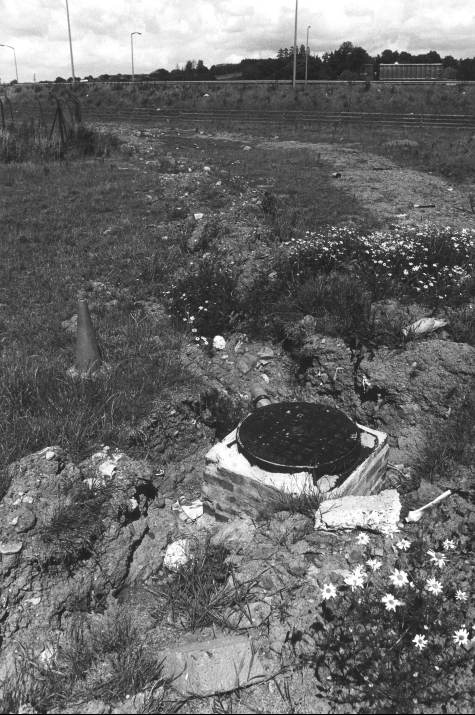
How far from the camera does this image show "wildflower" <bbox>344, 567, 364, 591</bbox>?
2.33 meters

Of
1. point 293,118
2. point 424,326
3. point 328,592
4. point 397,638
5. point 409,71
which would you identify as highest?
point 409,71

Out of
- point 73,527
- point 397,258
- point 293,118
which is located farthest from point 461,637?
point 293,118

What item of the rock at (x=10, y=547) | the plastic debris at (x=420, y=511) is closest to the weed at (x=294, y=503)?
the plastic debris at (x=420, y=511)

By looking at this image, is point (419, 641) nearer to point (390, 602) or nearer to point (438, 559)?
point (390, 602)

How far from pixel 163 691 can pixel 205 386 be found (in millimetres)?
2528

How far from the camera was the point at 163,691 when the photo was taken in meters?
2.23

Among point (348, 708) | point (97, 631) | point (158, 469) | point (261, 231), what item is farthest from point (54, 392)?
point (261, 231)

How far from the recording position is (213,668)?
7.38 feet

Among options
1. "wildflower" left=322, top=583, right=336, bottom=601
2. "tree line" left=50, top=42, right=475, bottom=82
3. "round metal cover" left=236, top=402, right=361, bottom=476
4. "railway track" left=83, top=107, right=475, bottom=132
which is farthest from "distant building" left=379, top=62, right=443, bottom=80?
"wildflower" left=322, top=583, right=336, bottom=601

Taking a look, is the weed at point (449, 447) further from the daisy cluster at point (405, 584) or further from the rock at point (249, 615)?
the rock at point (249, 615)

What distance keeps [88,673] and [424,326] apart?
385 cm

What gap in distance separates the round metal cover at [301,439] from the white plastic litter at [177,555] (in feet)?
1.98

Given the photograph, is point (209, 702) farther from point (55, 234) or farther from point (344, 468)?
point (55, 234)

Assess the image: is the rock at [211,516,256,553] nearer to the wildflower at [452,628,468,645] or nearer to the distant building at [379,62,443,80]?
the wildflower at [452,628,468,645]
